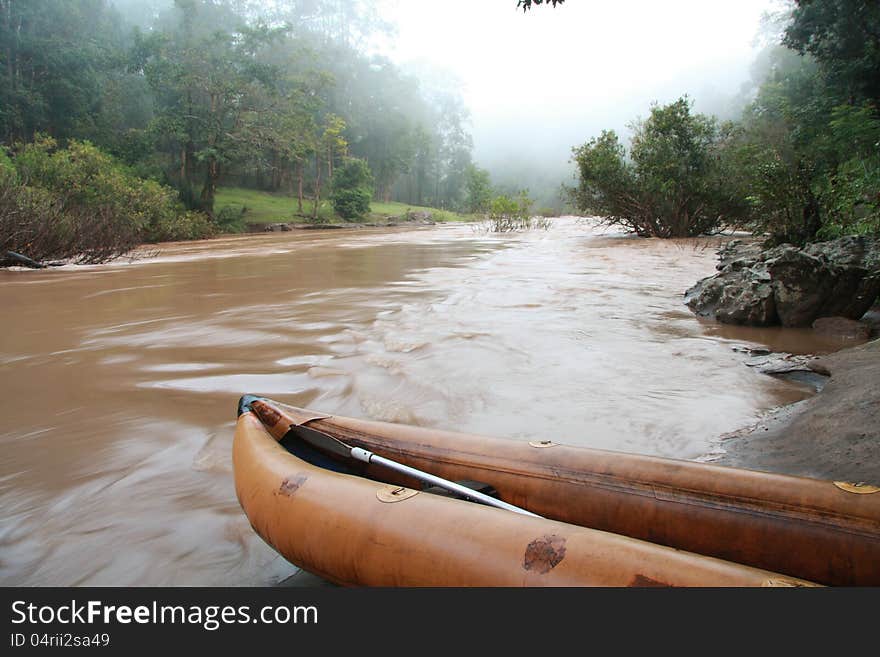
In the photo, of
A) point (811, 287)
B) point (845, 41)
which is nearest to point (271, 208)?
point (845, 41)

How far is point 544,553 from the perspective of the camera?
1146 millimetres

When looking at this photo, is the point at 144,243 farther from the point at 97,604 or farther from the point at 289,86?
the point at 97,604

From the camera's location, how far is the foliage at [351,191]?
34997mm

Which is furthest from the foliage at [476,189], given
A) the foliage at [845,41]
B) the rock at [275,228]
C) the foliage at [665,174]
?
the foliage at [665,174]

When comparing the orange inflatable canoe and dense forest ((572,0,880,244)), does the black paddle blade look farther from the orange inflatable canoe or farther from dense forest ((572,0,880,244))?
dense forest ((572,0,880,244))

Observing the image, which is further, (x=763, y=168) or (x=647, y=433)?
(x=763, y=168)

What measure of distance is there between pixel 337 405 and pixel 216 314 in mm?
3345

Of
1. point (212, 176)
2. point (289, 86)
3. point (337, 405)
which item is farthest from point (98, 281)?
point (289, 86)

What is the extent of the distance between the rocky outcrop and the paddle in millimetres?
4377

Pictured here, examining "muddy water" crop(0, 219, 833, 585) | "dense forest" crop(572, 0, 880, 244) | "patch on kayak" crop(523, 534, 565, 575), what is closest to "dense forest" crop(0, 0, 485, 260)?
"muddy water" crop(0, 219, 833, 585)

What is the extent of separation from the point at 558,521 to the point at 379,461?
619 mm

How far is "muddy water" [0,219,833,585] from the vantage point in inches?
77.4

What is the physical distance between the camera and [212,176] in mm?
26109

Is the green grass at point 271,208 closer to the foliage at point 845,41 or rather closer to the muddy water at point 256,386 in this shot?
the foliage at point 845,41
